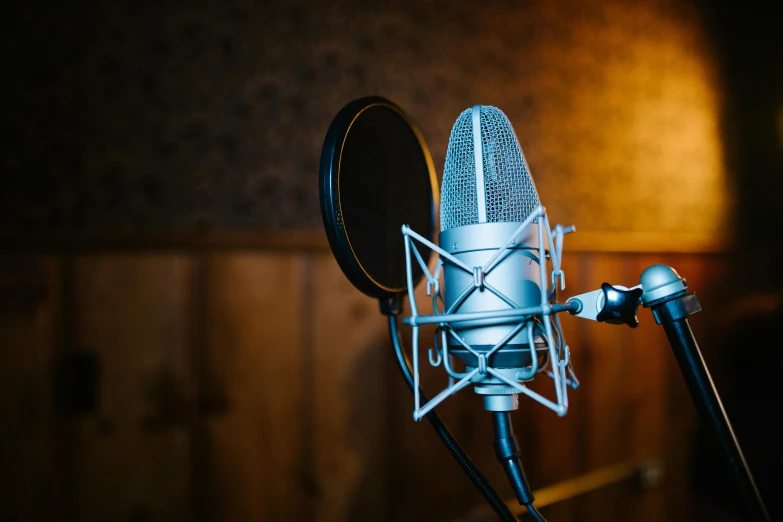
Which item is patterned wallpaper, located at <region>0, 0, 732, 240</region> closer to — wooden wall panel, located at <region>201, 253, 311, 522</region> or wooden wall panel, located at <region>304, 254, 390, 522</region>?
wooden wall panel, located at <region>201, 253, 311, 522</region>

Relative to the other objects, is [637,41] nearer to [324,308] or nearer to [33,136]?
[324,308]

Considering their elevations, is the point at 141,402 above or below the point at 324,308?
below

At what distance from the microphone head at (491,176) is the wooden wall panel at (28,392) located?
94 cm

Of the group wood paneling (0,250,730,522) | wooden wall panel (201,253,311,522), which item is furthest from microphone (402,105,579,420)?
wooden wall panel (201,253,311,522)

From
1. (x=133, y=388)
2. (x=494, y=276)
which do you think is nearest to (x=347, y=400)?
(x=133, y=388)

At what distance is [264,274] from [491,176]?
0.84 m

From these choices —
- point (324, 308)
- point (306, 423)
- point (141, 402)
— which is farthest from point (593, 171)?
point (141, 402)

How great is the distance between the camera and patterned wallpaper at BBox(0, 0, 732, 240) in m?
1.05

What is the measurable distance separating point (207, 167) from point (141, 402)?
22.4 inches

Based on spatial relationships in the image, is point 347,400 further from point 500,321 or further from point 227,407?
point 500,321

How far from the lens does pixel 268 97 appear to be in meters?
1.25

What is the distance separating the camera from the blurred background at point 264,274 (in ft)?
3.38

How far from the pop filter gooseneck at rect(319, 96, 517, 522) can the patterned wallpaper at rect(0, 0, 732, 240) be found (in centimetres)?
67

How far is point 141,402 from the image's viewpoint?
3.58 ft
